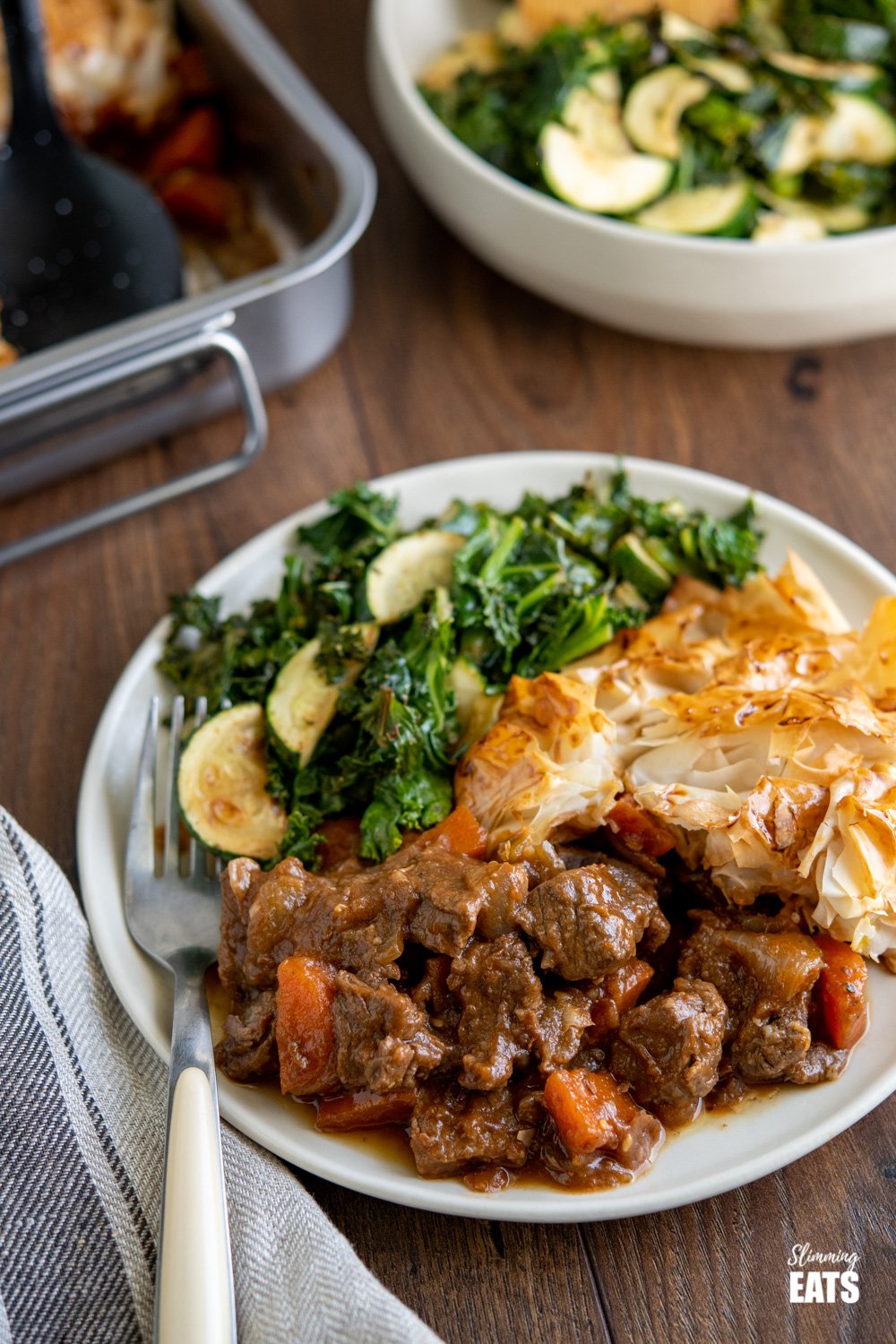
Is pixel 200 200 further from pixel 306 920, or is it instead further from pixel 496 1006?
pixel 496 1006

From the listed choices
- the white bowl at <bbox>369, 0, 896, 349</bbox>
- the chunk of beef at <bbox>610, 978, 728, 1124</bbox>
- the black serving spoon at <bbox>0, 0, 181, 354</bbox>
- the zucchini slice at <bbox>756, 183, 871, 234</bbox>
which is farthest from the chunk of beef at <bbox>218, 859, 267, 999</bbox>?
the zucchini slice at <bbox>756, 183, 871, 234</bbox>

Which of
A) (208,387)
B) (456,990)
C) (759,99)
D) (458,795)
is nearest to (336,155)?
(208,387)

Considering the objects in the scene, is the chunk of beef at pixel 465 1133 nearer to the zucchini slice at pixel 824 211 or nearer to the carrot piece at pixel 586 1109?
the carrot piece at pixel 586 1109

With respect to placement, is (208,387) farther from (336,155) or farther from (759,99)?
(759,99)

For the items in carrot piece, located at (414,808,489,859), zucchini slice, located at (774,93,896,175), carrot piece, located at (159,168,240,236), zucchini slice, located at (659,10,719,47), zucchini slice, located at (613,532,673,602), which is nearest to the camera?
carrot piece, located at (414,808,489,859)

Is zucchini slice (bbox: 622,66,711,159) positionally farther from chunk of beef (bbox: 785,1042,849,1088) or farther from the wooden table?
chunk of beef (bbox: 785,1042,849,1088)

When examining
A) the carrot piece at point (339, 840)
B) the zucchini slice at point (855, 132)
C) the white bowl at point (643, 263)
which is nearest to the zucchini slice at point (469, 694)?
the carrot piece at point (339, 840)
